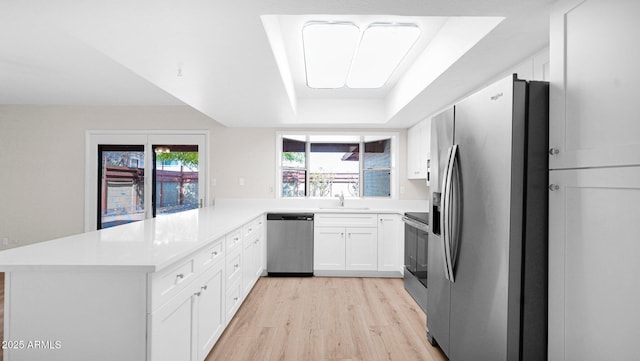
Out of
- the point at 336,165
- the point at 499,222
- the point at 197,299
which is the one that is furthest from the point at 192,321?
the point at 336,165

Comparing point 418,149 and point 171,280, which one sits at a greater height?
point 418,149

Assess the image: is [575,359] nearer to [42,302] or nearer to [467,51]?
[467,51]

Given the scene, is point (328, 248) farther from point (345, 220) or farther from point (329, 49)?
point (329, 49)

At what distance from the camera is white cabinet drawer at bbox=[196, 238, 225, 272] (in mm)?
1914

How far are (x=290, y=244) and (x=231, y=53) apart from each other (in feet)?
8.81

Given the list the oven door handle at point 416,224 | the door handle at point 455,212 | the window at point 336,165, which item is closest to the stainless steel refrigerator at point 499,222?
the door handle at point 455,212

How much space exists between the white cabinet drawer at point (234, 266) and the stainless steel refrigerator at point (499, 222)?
1645 mm

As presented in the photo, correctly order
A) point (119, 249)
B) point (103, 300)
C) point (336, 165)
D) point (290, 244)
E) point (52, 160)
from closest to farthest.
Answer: point (103, 300), point (119, 249), point (290, 244), point (52, 160), point (336, 165)

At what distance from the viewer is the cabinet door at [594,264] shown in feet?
3.56

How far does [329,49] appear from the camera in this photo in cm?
249

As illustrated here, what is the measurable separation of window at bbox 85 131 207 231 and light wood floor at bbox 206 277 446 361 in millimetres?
1940

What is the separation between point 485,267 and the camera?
5.31 ft

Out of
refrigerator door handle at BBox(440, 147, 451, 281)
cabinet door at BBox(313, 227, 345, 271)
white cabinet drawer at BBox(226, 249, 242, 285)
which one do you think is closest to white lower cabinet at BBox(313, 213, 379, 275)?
cabinet door at BBox(313, 227, 345, 271)

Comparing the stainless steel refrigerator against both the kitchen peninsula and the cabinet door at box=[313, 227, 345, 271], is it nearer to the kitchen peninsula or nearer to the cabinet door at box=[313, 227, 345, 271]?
the kitchen peninsula
